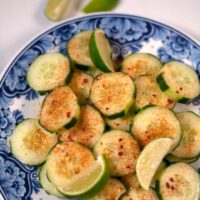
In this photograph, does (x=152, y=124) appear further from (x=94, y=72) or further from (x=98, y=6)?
(x=98, y=6)

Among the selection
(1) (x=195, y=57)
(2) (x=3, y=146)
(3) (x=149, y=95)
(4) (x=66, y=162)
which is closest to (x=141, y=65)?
(3) (x=149, y=95)

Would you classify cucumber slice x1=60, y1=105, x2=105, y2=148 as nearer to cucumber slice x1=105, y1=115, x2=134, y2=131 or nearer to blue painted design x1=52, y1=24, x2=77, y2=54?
cucumber slice x1=105, y1=115, x2=134, y2=131

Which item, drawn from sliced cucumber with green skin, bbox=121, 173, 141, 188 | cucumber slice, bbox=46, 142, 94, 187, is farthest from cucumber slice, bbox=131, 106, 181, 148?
cucumber slice, bbox=46, 142, 94, 187

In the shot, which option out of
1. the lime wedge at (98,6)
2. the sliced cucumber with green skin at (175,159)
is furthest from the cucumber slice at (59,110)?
the lime wedge at (98,6)

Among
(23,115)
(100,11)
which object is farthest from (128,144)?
(100,11)

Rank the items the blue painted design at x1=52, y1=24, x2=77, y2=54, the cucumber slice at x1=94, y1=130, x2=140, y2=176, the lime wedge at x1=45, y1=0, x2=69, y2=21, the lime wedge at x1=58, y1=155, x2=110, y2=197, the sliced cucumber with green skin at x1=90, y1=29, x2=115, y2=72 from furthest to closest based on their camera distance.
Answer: the lime wedge at x1=45, y1=0, x2=69, y2=21 < the blue painted design at x1=52, y1=24, x2=77, y2=54 < the sliced cucumber with green skin at x1=90, y1=29, x2=115, y2=72 < the cucumber slice at x1=94, y1=130, x2=140, y2=176 < the lime wedge at x1=58, y1=155, x2=110, y2=197

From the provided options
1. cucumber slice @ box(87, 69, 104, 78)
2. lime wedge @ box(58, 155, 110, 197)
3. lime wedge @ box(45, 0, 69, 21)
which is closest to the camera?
lime wedge @ box(58, 155, 110, 197)

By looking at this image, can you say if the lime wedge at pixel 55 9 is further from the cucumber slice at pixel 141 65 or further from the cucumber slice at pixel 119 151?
the cucumber slice at pixel 119 151
